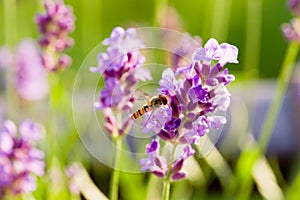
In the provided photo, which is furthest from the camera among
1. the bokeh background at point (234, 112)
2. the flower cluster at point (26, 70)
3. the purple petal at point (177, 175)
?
the flower cluster at point (26, 70)

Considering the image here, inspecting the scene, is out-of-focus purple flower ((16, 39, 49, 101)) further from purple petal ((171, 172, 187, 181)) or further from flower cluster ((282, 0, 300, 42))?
purple petal ((171, 172, 187, 181))

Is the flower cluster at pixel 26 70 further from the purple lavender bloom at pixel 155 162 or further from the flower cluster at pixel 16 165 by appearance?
the purple lavender bloom at pixel 155 162

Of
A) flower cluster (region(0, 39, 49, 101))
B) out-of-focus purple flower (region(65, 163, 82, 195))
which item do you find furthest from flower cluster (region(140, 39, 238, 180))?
flower cluster (region(0, 39, 49, 101))

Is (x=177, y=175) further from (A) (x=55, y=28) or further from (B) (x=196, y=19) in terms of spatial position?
(B) (x=196, y=19)

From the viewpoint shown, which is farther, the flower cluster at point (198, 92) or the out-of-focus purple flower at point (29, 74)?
the out-of-focus purple flower at point (29, 74)

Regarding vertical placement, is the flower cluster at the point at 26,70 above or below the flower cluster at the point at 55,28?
below

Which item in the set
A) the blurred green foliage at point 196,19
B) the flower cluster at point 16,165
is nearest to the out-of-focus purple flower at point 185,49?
the flower cluster at point 16,165

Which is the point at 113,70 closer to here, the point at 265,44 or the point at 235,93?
the point at 235,93
